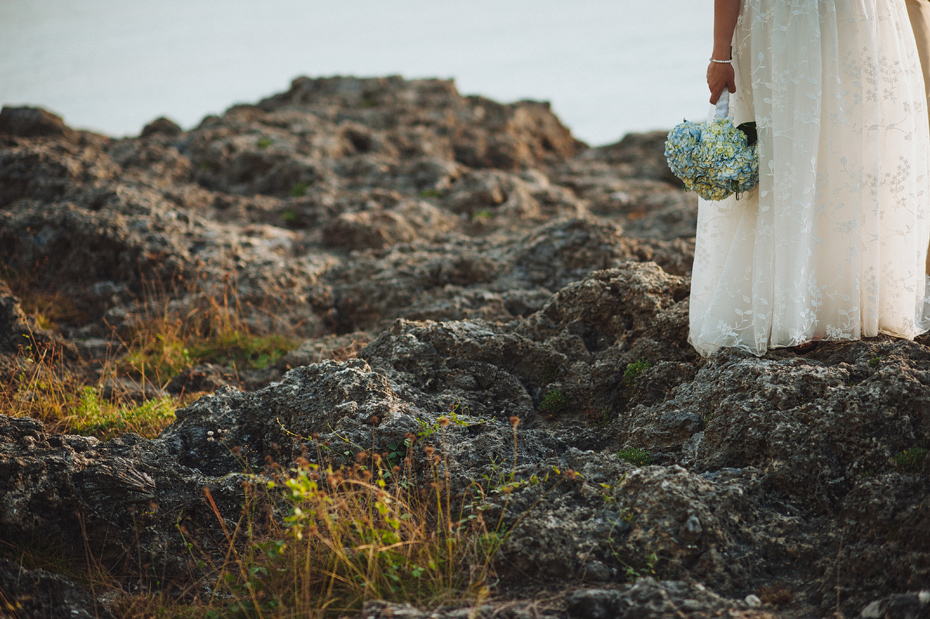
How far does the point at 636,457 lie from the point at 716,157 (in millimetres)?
1705

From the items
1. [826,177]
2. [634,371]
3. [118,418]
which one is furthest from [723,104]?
[118,418]

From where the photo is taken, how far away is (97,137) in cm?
1148

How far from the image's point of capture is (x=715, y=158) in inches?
136

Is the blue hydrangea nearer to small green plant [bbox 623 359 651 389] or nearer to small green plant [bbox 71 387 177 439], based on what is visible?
small green plant [bbox 623 359 651 389]

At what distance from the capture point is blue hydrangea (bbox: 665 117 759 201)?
348cm

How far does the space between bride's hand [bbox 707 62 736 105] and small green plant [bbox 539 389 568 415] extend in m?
2.09

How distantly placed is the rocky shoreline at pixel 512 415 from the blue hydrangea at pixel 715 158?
39.8 inches

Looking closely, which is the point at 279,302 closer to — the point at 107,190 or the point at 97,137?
the point at 107,190

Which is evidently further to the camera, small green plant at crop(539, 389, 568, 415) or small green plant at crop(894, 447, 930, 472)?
small green plant at crop(539, 389, 568, 415)

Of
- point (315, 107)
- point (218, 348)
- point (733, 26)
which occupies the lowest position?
point (218, 348)

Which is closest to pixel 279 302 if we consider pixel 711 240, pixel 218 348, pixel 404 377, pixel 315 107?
pixel 218 348

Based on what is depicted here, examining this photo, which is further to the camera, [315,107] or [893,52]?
[315,107]

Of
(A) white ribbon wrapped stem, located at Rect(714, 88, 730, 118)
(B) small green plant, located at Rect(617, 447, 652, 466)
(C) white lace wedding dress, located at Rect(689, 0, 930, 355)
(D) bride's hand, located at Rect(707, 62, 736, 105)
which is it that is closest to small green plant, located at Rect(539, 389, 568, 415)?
(B) small green plant, located at Rect(617, 447, 652, 466)

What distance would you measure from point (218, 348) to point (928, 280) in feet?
18.9
